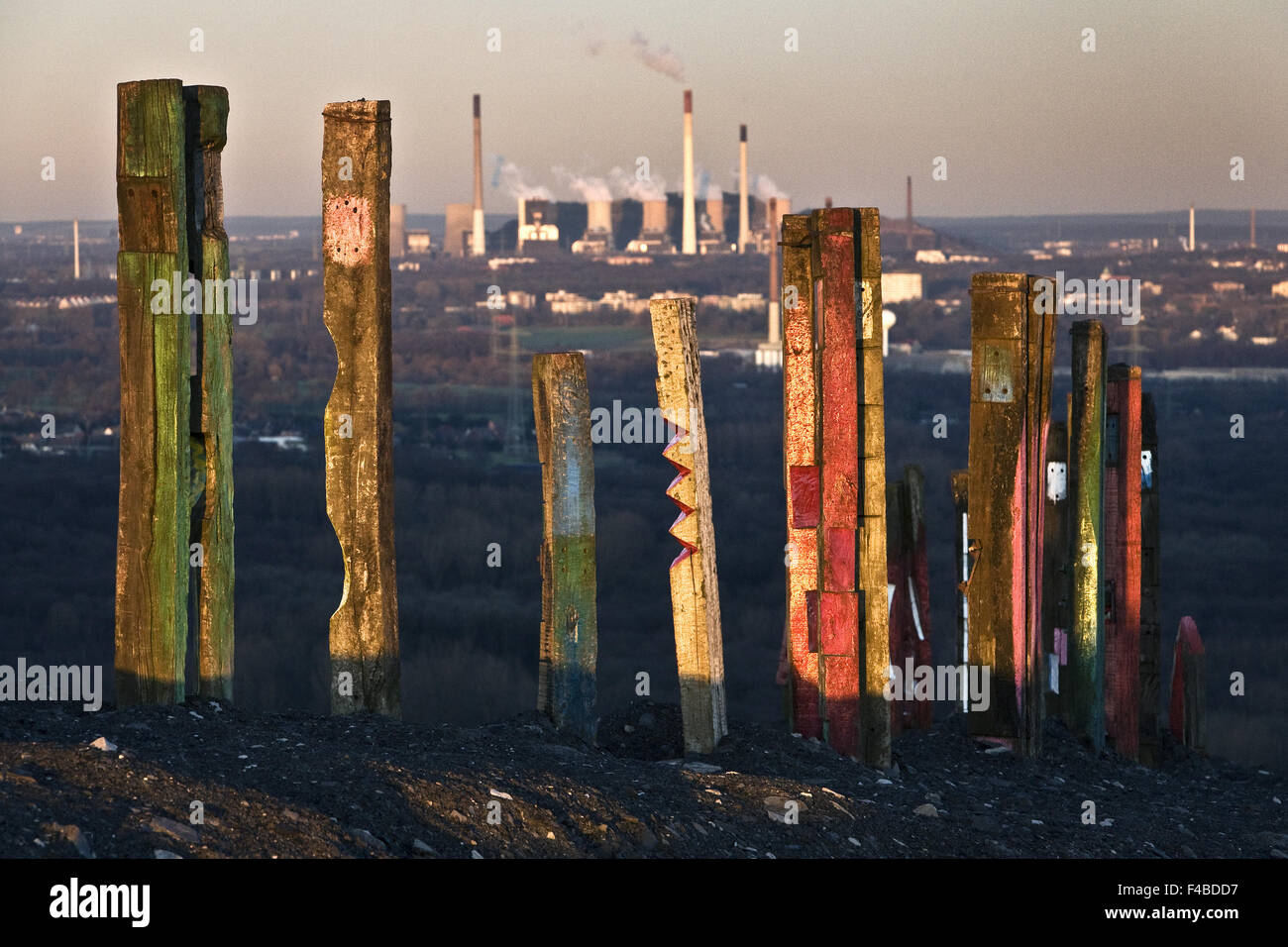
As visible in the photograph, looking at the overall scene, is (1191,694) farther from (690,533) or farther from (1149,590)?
(690,533)

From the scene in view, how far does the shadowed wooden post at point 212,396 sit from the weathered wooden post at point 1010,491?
13.9 ft

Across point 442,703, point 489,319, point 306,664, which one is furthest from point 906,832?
point 489,319

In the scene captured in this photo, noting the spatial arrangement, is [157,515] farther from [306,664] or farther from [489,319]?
[489,319]

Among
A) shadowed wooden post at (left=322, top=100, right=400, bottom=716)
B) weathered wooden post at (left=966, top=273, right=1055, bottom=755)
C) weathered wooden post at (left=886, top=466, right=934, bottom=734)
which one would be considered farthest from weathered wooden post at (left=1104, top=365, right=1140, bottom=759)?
shadowed wooden post at (left=322, top=100, right=400, bottom=716)

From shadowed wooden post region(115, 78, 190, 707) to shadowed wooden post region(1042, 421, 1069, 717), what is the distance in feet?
19.0

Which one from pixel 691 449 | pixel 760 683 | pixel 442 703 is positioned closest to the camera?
pixel 691 449

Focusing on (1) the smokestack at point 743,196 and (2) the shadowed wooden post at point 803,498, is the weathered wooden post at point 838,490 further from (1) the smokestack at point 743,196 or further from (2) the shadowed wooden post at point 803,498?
(1) the smokestack at point 743,196

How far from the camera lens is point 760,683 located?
1029 inches

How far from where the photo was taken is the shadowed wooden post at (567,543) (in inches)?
394

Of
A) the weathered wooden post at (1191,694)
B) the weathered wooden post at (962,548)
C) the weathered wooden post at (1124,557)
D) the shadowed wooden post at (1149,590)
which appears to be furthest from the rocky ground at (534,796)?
the weathered wooden post at (1191,694)

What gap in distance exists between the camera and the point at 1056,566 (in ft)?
41.3

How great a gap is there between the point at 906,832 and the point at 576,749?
1.66 m

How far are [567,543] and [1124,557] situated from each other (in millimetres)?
4585
